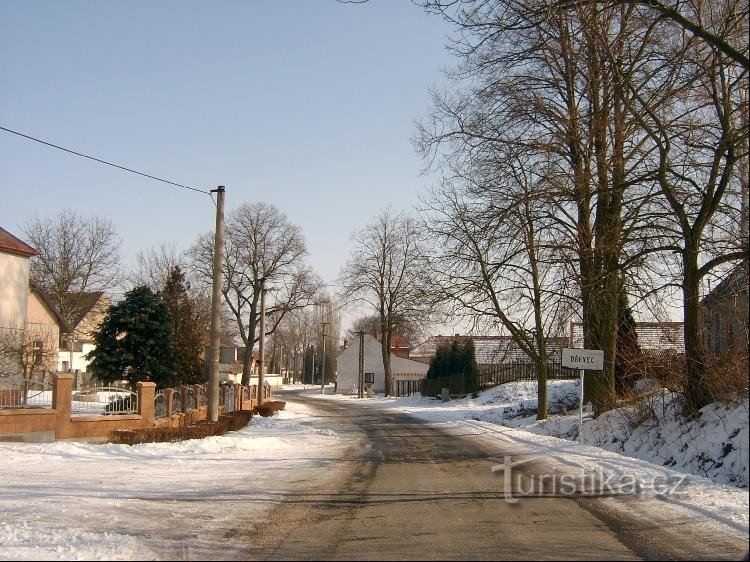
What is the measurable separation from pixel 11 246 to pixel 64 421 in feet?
58.2

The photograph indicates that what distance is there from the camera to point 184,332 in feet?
109

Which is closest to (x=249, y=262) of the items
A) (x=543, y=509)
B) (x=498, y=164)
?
(x=498, y=164)

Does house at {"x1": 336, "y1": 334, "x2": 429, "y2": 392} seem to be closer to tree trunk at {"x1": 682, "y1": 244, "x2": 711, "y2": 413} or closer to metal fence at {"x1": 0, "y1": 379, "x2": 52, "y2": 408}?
metal fence at {"x1": 0, "y1": 379, "x2": 52, "y2": 408}

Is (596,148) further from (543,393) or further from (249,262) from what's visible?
Result: (249,262)

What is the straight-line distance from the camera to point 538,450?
18.5 meters

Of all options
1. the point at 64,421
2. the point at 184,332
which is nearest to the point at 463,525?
the point at 64,421

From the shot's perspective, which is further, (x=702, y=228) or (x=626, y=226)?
(x=626, y=226)

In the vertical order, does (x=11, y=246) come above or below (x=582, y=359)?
above

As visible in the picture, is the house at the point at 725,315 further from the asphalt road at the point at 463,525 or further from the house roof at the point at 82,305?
the house roof at the point at 82,305

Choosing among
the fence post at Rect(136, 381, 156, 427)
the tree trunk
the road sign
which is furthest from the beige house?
the tree trunk

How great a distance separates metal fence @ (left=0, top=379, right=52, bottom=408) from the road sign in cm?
1281

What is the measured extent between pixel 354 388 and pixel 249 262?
3189 centimetres

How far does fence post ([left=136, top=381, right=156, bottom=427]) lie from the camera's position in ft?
68.2

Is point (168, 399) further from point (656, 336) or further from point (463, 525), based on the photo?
point (463, 525)
